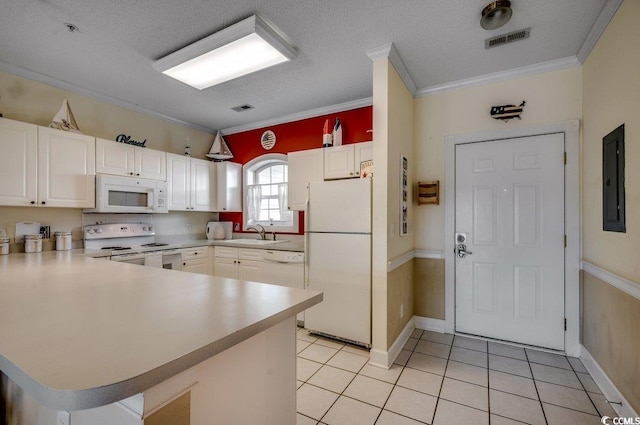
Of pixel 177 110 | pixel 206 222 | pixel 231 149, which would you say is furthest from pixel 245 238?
pixel 177 110

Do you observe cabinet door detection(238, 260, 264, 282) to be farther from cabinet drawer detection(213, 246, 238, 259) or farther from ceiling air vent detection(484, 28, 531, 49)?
ceiling air vent detection(484, 28, 531, 49)

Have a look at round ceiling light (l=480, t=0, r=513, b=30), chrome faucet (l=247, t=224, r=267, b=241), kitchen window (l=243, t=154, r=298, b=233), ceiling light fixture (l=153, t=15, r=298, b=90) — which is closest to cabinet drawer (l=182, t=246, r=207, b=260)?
chrome faucet (l=247, t=224, r=267, b=241)

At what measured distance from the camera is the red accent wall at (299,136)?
3.72m

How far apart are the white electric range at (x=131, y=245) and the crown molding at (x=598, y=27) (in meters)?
4.48

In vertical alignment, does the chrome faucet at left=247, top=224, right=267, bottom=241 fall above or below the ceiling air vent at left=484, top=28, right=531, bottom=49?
below

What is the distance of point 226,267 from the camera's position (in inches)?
156

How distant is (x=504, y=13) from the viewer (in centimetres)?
201

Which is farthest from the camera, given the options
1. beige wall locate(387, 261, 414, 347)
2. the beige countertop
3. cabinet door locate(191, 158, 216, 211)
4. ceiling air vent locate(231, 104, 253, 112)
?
cabinet door locate(191, 158, 216, 211)

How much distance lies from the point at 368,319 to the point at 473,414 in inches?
40.8

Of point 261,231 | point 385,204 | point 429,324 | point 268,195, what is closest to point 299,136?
point 268,195

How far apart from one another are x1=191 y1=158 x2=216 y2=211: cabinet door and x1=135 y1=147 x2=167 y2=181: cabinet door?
1.51ft

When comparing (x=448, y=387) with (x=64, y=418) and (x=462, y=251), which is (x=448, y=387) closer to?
(x=462, y=251)

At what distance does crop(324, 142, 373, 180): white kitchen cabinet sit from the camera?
10.7 feet

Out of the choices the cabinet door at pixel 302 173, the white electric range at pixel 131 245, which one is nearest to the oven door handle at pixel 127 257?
the white electric range at pixel 131 245
